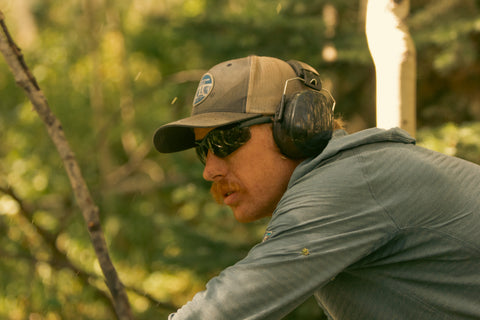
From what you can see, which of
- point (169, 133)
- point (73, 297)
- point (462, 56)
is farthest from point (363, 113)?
point (169, 133)

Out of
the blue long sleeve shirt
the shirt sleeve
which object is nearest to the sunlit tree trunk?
the blue long sleeve shirt

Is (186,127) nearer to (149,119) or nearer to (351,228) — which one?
(351,228)

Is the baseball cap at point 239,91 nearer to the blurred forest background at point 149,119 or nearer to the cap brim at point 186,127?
the cap brim at point 186,127

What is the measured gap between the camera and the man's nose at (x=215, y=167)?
1711 millimetres

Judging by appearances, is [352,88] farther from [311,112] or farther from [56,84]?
[56,84]

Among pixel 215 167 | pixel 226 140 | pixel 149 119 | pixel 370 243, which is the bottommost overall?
pixel 149 119

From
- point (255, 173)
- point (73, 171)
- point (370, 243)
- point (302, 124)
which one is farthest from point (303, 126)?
point (73, 171)

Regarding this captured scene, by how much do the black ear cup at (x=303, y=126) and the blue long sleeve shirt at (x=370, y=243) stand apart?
132 millimetres

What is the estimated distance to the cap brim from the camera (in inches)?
62.3

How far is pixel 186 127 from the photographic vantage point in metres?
1.75

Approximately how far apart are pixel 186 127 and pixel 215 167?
184 mm

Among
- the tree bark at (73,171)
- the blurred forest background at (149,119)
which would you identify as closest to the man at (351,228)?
the tree bark at (73,171)

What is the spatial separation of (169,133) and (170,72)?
12.4 metres

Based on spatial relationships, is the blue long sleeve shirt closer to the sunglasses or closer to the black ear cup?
the black ear cup
